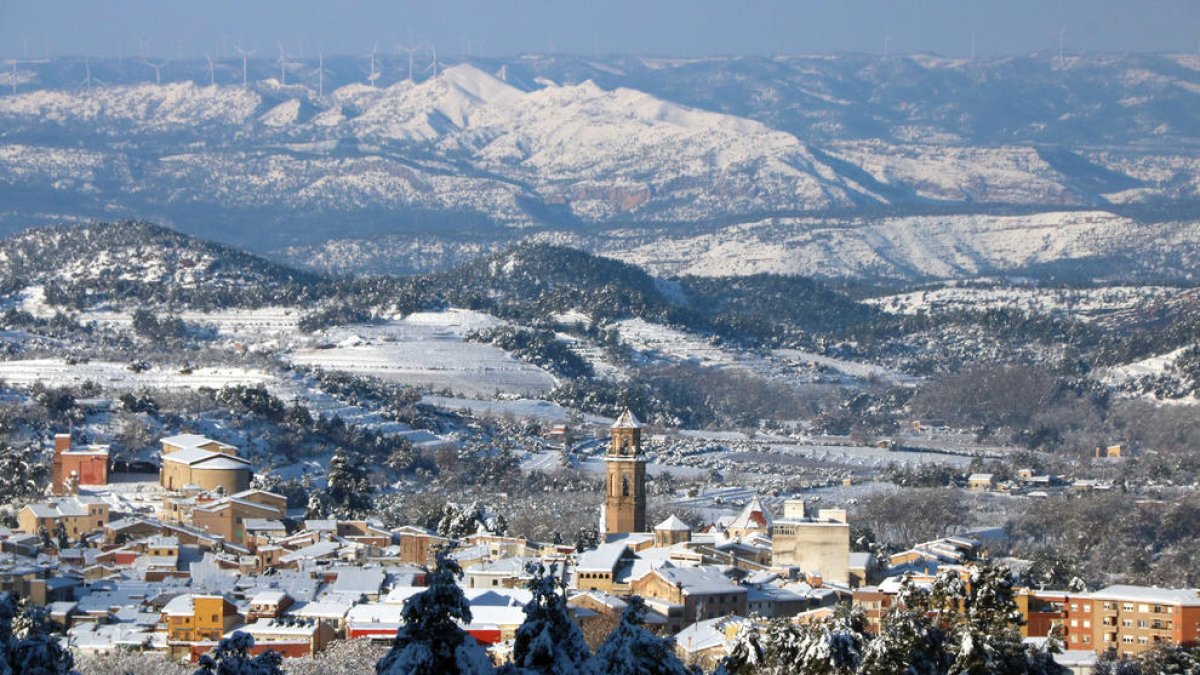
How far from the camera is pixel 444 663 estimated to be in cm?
3944

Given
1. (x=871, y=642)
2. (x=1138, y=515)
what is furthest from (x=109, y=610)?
(x=1138, y=515)

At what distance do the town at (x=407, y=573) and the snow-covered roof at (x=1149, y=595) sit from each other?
10 cm

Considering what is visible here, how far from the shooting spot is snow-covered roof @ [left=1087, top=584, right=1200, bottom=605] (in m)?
66.9

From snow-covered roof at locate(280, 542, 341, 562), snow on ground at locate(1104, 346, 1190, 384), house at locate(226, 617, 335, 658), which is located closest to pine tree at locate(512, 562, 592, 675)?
house at locate(226, 617, 335, 658)

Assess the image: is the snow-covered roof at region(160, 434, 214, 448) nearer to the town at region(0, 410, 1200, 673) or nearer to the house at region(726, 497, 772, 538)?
the town at region(0, 410, 1200, 673)

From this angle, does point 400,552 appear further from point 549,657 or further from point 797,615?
point 549,657

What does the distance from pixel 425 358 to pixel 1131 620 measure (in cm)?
9492

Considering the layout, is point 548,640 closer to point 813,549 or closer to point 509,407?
point 813,549

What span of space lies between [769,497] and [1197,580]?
29324mm

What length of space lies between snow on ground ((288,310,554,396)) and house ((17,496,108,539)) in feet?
191

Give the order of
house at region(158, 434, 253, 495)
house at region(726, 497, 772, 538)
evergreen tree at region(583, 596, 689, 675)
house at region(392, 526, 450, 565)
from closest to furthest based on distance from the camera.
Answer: evergreen tree at region(583, 596, 689, 675), house at region(392, 526, 450, 565), house at region(726, 497, 772, 538), house at region(158, 434, 253, 495)

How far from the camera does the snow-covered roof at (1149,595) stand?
220 ft

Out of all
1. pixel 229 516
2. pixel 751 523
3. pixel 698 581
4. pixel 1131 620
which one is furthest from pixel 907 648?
pixel 229 516

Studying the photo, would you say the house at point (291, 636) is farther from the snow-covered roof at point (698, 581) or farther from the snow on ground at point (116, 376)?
the snow on ground at point (116, 376)
